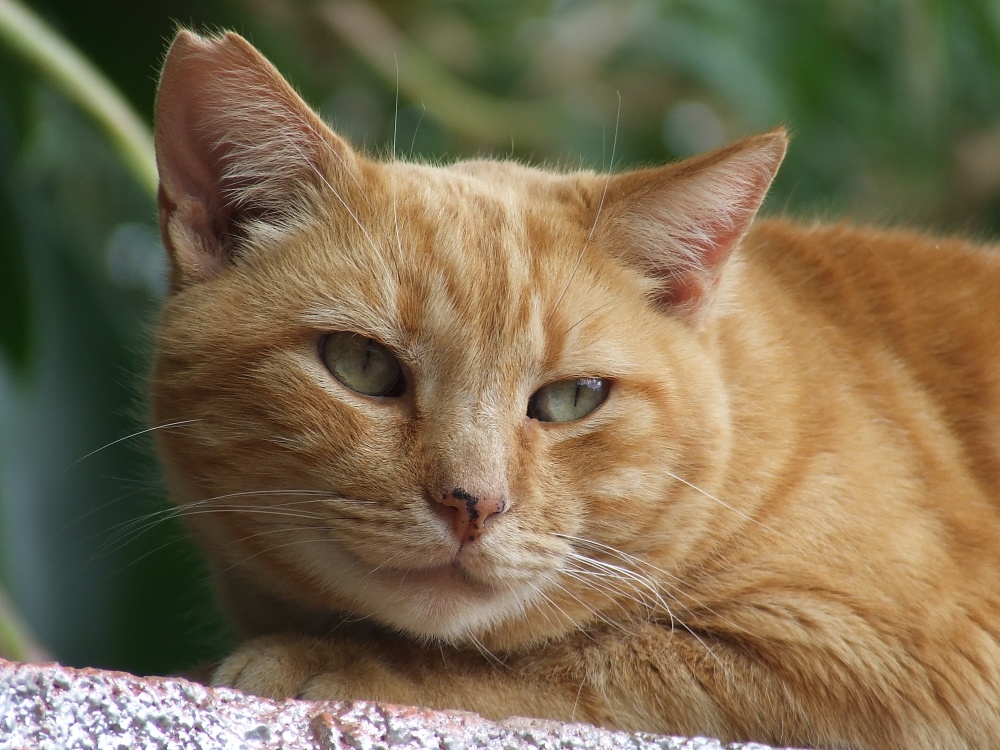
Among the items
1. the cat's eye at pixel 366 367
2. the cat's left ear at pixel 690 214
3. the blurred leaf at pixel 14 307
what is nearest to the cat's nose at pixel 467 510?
the cat's eye at pixel 366 367

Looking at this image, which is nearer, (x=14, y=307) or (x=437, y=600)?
(x=437, y=600)

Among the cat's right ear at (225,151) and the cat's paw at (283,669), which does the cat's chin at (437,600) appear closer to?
the cat's paw at (283,669)

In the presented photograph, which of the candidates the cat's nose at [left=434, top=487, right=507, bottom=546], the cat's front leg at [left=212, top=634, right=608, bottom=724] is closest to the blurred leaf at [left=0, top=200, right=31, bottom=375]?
the cat's front leg at [left=212, top=634, right=608, bottom=724]

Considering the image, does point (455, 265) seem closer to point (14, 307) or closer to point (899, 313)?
point (899, 313)

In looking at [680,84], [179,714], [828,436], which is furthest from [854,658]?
[680,84]

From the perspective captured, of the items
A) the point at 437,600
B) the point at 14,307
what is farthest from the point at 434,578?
the point at 14,307

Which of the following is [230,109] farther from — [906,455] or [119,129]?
[906,455]

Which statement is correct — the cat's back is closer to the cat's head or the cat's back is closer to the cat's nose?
the cat's head

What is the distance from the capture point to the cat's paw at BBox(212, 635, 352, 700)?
1661mm

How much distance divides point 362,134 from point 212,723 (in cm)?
317

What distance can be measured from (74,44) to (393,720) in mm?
2805

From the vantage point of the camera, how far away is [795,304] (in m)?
2.28

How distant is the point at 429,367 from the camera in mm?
1718

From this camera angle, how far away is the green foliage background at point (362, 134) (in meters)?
2.98
